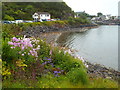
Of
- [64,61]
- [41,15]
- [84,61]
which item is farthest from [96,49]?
[41,15]

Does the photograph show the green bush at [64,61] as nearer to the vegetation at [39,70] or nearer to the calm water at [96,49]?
the vegetation at [39,70]

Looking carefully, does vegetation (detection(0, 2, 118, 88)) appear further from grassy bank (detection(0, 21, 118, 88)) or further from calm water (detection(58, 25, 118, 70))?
calm water (detection(58, 25, 118, 70))

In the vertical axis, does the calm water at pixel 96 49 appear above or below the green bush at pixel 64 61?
below

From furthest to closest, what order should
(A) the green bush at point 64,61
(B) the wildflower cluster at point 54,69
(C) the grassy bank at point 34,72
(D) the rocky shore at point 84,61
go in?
(D) the rocky shore at point 84,61 < (A) the green bush at point 64,61 < (B) the wildflower cluster at point 54,69 < (C) the grassy bank at point 34,72

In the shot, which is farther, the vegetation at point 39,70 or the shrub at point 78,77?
the shrub at point 78,77

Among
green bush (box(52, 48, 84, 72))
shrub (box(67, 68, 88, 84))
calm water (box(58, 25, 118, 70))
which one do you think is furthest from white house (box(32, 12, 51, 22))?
shrub (box(67, 68, 88, 84))

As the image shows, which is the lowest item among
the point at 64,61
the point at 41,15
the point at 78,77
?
the point at 78,77

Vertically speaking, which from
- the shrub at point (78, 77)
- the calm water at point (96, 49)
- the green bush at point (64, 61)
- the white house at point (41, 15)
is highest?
the white house at point (41, 15)

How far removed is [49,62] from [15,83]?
9.49 feet

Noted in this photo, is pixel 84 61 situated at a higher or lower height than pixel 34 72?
lower

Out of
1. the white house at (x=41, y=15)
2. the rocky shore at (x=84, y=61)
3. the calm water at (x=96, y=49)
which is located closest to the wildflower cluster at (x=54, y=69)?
the rocky shore at (x=84, y=61)

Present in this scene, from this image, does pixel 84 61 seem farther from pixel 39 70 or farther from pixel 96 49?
A: pixel 96 49

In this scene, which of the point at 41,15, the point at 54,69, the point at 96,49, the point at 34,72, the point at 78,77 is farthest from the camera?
the point at 41,15

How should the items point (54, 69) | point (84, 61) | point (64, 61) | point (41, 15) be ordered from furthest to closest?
point (41, 15), point (84, 61), point (64, 61), point (54, 69)
